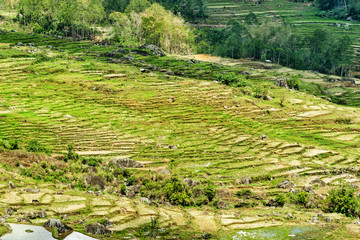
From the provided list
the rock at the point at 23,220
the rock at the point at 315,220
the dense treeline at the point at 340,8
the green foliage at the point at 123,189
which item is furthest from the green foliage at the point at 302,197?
the dense treeline at the point at 340,8

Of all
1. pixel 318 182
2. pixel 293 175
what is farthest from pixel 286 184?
pixel 318 182

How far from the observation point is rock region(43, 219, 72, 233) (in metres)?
24.4

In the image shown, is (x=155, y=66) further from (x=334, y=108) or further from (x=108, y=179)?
(x=108, y=179)

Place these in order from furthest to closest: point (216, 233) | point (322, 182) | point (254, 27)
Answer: point (254, 27)
point (322, 182)
point (216, 233)

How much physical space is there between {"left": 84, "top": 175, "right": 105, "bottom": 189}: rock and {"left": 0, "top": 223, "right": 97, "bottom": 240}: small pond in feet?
35.0

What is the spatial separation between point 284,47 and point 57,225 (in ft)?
405

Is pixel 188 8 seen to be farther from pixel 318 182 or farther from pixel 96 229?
pixel 96 229

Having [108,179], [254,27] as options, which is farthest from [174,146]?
[254,27]

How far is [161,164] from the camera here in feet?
147

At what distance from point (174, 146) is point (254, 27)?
103m

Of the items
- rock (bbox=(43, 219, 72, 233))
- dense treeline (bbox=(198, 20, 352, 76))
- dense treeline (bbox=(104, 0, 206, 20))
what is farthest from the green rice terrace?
dense treeline (bbox=(104, 0, 206, 20))

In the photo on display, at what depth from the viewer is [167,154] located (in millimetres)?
47719

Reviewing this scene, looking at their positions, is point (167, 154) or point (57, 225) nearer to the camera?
point (57, 225)

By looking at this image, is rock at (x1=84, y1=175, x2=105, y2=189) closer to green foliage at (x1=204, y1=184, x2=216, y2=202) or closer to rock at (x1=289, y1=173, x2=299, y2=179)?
green foliage at (x1=204, y1=184, x2=216, y2=202)
